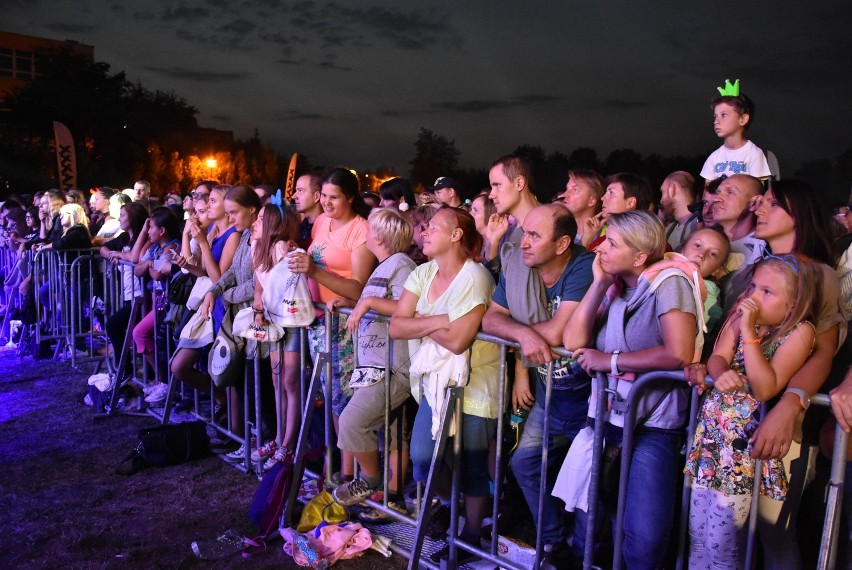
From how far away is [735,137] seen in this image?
5859mm

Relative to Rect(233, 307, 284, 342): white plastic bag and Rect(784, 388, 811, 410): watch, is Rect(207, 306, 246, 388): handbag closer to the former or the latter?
Rect(233, 307, 284, 342): white plastic bag

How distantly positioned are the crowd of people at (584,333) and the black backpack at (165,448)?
0.98ft

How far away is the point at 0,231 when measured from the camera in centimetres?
1258

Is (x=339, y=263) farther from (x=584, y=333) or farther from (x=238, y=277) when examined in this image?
(x=584, y=333)

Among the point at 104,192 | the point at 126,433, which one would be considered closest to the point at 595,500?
the point at 126,433

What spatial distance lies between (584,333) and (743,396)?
0.80 m

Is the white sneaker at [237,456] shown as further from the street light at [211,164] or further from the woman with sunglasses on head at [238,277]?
the street light at [211,164]

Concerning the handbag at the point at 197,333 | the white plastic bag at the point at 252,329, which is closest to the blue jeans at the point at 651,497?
the white plastic bag at the point at 252,329

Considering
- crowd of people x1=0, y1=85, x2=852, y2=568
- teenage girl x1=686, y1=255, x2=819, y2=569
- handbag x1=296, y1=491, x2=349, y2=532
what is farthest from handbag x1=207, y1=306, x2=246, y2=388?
teenage girl x1=686, y1=255, x2=819, y2=569

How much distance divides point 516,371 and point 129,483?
3.44m

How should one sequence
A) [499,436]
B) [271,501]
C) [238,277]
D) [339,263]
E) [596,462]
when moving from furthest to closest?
1. [238,277]
2. [339,263]
3. [271,501]
4. [499,436]
5. [596,462]

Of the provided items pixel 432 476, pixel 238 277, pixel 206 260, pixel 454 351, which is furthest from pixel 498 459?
pixel 206 260

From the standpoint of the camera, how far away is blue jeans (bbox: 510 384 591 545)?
152 inches

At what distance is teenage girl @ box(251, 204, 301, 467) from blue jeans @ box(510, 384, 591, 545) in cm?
215
